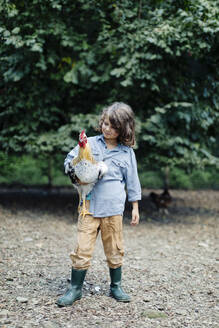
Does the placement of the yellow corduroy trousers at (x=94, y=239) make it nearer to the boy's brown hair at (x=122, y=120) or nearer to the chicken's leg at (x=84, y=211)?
the chicken's leg at (x=84, y=211)

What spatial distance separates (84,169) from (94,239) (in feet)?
1.77

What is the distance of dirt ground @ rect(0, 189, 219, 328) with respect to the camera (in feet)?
8.06

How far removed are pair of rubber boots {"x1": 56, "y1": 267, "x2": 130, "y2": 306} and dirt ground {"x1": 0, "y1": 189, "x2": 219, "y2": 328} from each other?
0.15 feet

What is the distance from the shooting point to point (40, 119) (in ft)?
18.2

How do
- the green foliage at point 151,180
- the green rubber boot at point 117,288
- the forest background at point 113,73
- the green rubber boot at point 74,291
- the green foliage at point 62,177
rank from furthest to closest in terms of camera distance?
the green foliage at point 151,180
the green foliage at point 62,177
the forest background at point 113,73
the green rubber boot at point 117,288
the green rubber boot at point 74,291

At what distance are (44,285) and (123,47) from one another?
3.53m

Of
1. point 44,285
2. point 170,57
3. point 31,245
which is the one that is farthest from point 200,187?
point 44,285

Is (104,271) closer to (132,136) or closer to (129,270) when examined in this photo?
(129,270)

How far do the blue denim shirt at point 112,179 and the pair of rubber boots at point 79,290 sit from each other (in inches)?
18.1

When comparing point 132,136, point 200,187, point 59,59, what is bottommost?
point 200,187

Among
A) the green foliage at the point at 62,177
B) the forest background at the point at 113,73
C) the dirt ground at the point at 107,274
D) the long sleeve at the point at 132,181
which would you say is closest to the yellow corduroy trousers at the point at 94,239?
the long sleeve at the point at 132,181

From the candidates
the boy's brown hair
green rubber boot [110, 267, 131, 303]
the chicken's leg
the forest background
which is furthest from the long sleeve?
the forest background

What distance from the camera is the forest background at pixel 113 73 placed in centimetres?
495

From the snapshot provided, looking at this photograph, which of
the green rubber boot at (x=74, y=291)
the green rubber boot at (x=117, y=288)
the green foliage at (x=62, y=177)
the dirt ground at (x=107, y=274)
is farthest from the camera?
the green foliage at (x=62, y=177)
